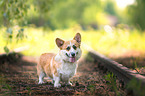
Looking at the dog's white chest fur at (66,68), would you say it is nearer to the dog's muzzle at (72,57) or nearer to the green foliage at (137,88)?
the dog's muzzle at (72,57)

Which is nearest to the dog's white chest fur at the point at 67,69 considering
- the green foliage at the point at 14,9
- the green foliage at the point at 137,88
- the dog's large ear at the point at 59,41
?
the dog's large ear at the point at 59,41

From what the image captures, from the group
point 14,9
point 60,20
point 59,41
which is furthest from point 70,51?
point 60,20

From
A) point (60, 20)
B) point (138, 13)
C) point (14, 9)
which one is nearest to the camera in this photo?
point (14, 9)

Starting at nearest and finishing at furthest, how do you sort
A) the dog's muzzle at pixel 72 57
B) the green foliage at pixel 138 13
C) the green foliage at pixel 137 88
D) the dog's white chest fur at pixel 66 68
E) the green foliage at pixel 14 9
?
1. the green foliage at pixel 137 88
2. the dog's muzzle at pixel 72 57
3. the dog's white chest fur at pixel 66 68
4. the green foliage at pixel 14 9
5. the green foliage at pixel 138 13

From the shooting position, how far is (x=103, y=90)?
3580 millimetres

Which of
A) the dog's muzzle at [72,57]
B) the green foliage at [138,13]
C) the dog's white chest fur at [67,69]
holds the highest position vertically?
the green foliage at [138,13]

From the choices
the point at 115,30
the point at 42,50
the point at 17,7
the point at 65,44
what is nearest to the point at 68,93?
the point at 65,44

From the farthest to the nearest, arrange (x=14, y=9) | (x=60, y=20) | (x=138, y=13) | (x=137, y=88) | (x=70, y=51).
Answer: (x=60, y=20)
(x=138, y=13)
(x=14, y=9)
(x=70, y=51)
(x=137, y=88)

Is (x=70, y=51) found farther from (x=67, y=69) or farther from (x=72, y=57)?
(x=67, y=69)

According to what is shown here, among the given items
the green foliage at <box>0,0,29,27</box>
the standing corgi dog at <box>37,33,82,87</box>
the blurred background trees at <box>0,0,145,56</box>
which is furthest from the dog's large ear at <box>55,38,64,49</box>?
the green foliage at <box>0,0,29,27</box>

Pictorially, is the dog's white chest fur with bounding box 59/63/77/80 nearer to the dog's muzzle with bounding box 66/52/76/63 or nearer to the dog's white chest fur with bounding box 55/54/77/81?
the dog's white chest fur with bounding box 55/54/77/81

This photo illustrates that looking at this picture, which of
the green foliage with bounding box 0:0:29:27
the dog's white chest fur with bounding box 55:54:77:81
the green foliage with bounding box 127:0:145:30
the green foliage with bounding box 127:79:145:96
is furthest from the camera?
the green foliage with bounding box 127:0:145:30

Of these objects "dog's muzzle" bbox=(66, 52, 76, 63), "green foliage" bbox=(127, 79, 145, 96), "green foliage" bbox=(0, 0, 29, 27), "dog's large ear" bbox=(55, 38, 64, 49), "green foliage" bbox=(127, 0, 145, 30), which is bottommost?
"green foliage" bbox=(127, 79, 145, 96)

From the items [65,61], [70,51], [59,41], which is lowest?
[65,61]
